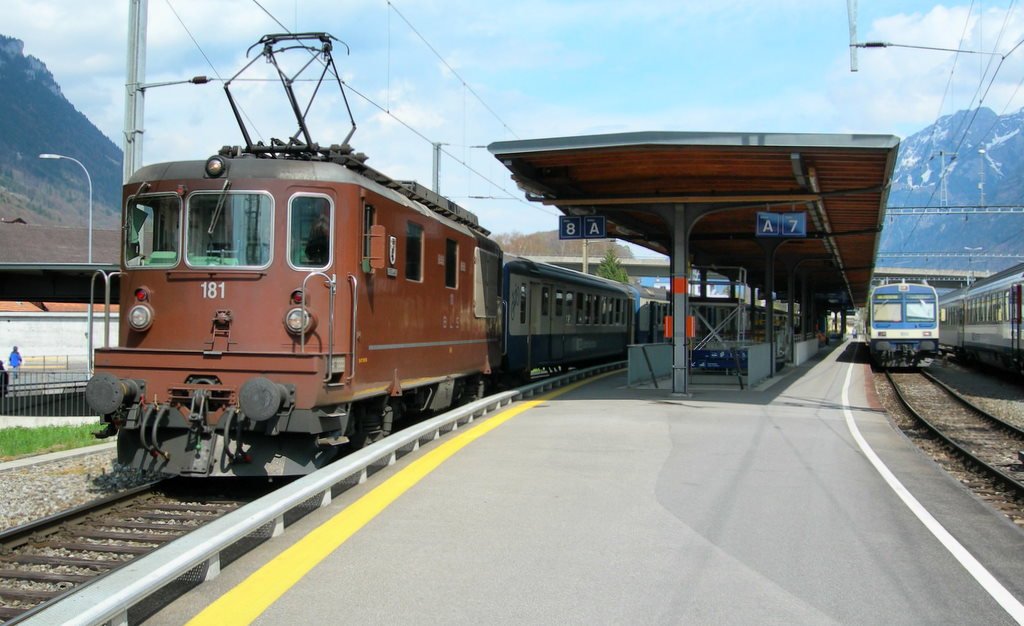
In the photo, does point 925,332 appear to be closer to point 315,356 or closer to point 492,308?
point 492,308

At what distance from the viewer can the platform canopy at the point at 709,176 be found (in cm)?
1391

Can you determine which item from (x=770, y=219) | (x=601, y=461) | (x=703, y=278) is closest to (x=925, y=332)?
(x=703, y=278)

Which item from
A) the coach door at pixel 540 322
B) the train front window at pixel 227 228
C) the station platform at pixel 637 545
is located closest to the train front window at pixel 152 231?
the train front window at pixel 227 228

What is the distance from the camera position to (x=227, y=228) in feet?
27.9

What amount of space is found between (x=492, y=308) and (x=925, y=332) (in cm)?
2033

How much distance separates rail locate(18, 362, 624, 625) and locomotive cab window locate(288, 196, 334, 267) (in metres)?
1.95

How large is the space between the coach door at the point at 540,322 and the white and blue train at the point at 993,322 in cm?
1273

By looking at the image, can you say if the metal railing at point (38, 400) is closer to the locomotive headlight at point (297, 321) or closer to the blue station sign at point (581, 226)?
the blue station sign at point (581, 226)

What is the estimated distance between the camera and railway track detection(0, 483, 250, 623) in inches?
235

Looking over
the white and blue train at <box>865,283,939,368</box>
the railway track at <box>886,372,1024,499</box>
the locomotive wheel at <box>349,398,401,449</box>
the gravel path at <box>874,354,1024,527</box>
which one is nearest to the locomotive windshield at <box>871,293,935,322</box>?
the white and blue train at <box>865,283,939,368</box>

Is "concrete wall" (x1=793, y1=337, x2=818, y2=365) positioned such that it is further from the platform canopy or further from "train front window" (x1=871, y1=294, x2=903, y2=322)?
the platform canopy

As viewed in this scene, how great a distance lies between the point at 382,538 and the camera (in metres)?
5.99

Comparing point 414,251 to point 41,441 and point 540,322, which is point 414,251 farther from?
point 540,322

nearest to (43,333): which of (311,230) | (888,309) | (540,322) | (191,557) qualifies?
(540,322)
